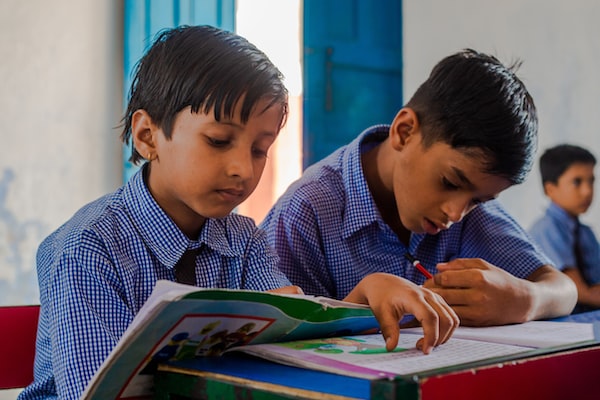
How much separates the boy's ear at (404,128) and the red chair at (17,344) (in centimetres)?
73

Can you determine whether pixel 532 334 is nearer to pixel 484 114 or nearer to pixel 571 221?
pixel 484 114

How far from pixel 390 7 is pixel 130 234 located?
11.4ft

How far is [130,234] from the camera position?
1.01 m

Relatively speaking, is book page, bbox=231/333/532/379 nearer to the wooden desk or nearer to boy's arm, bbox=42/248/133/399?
the wooden desk

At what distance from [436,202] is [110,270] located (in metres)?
0.64

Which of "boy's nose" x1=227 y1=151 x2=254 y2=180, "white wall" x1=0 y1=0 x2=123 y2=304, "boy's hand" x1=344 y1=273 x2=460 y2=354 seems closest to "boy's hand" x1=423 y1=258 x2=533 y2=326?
"boy's hand" x1=344 y1=273 x2=460 y2=354

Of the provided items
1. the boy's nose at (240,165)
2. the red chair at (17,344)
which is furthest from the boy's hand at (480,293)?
the red chair at (17,344)

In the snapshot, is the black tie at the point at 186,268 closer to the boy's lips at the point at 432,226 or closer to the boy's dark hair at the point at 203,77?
the boy's dark hair at the point at 203,77

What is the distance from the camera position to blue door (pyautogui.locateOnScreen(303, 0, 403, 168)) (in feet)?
12.0

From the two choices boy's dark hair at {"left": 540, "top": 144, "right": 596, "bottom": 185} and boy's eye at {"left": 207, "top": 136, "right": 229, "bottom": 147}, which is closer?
boy's eye at {"left": 207, "top": 136, "right": 229, "bottom": 147}

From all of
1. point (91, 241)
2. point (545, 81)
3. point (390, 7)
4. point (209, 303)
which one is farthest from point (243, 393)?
point (390, 7)

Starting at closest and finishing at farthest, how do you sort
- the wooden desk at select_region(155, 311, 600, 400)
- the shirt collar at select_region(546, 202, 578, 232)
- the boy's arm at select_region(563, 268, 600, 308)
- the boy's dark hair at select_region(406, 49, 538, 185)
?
the wooden desk at select_region(155, 311, 600, 400) → the boy's dark hair at select_region(406, 49, 538, 185) → the boy's arm at select_region(563, 268, 600, 308) → the shirt collar at select_region(546, 202, 578, 232)

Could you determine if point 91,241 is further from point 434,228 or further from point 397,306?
point 434,228

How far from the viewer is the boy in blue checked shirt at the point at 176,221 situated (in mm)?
845
